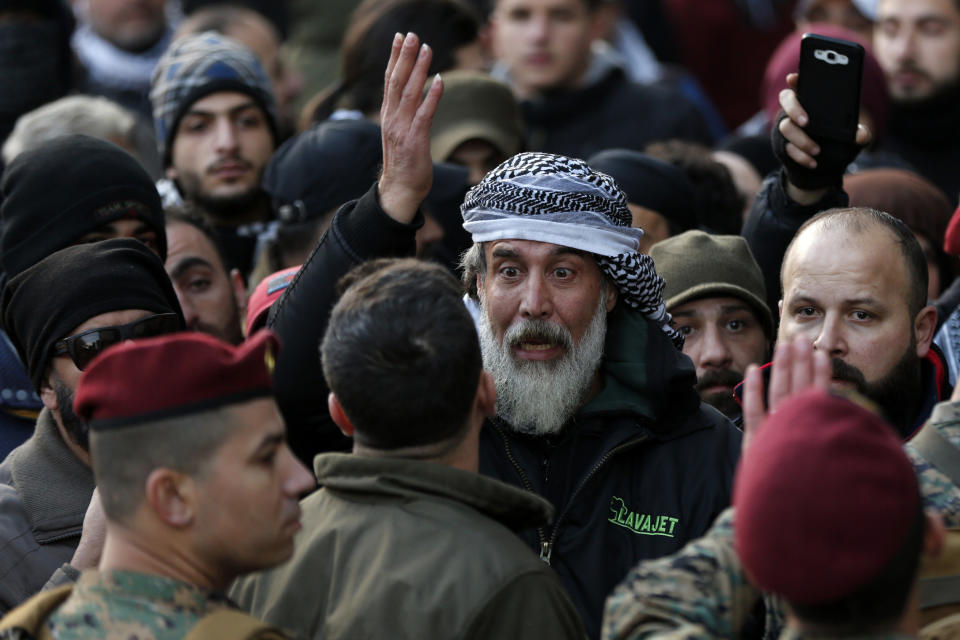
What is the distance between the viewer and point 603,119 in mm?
7707

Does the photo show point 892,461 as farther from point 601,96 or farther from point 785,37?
point 785,37

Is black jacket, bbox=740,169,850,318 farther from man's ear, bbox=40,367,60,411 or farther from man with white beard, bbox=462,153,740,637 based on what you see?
man's ear, bbox=40,367,60,411

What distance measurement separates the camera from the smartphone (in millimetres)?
4480

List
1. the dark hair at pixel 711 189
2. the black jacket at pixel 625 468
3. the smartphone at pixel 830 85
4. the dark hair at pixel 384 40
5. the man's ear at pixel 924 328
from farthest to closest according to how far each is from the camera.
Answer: the dark hair at pixel 384 40 < the dark hair at pixel 711 189 < the smartphone at pixel 830 85 < the man's ear at pixel 924 328 < the black jacket at pixel 625 468

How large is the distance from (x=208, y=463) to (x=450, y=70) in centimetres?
486

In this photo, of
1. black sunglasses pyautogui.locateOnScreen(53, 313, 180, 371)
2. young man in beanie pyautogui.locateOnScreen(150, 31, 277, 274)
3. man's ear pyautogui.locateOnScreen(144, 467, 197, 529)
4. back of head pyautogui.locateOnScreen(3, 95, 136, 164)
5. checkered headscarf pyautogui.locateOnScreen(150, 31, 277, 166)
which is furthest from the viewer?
checkered headscarf pyautogui.locateOnScreen(150, 31, 277, 166)

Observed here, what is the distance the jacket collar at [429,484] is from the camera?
3068mm

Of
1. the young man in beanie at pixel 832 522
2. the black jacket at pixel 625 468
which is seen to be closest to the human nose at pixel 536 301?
the black jacket at pixel 625 468

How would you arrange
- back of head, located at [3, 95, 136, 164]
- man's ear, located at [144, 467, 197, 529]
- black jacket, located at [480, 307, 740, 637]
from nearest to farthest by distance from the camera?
man's ear, located at [144, 467, 197, 529] → black jacket, located at [480, 307, 740, 637] → back of head, located at [3, 95, 136, 164]

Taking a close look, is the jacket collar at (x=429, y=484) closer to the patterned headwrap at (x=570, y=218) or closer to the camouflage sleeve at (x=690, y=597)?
the camouflage sleeve at (x=690, y=597)

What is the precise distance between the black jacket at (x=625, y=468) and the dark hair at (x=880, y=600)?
49.4 inches

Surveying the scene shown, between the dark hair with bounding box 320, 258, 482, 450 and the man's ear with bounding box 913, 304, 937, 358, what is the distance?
1.80 m

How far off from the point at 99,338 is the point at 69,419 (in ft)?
0.84

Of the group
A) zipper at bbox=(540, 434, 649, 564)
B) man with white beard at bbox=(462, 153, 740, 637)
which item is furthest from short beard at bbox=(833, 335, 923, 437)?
zipper at bbox=(540, 434, 649, 564)
